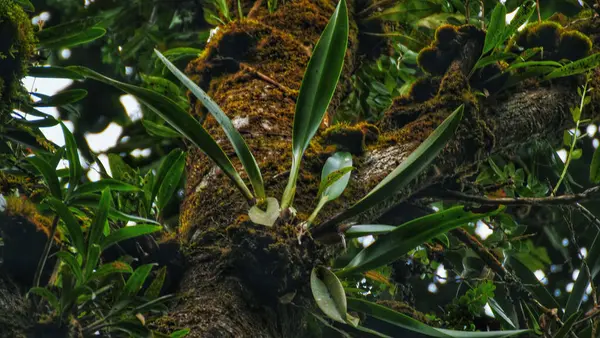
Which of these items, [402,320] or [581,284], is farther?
[581,284]

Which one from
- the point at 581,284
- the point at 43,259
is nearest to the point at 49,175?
the point at 43,259

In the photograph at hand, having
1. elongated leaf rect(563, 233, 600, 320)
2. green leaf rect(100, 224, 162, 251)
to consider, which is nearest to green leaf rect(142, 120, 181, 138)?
green leaf rect(100, 224, 162, 251)

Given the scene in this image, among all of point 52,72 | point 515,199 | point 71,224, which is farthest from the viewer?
point 515,199

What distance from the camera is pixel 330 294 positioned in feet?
3.74

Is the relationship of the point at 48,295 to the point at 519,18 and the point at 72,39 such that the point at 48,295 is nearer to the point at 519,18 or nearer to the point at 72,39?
the point at 72,39

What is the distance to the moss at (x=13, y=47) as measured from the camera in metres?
1.13

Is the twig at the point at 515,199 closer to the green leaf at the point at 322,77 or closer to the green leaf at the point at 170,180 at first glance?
the green leaf at the point at 322,77

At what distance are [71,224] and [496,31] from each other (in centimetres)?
89

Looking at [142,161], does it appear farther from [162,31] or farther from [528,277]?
[528,277]

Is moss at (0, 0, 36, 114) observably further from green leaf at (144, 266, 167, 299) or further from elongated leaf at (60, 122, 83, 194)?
green leaf at (144, 266, 167, 299)

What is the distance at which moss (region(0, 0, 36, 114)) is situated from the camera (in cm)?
113

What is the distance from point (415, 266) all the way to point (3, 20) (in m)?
1.11

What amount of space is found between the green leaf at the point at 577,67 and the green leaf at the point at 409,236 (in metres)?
0.46

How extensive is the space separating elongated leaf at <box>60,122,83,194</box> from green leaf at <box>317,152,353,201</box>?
402 millimetres
